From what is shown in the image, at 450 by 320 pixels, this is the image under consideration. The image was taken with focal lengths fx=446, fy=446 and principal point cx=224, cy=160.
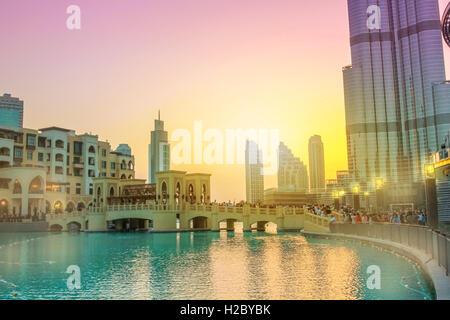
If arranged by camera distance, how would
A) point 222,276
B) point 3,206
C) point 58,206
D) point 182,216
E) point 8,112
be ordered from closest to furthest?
point 222,276 → point 182,216 → point 3,206 → point 58,206 → point 8,112

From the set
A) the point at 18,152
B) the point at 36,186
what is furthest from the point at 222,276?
the point at 18,152

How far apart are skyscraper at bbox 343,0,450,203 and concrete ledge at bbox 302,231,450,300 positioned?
128 ft

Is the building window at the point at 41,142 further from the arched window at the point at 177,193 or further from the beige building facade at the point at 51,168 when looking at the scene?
the arched window at the point at 177,193

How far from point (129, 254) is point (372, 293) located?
17159mm

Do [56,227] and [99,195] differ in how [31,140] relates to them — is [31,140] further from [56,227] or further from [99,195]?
[99,195]

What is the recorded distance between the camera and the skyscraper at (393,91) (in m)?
64.1

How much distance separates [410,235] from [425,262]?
480cm

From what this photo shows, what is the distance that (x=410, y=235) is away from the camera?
19.2 metres

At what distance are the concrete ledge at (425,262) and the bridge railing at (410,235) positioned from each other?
185 mm

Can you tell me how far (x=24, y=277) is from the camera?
57.9 ft
